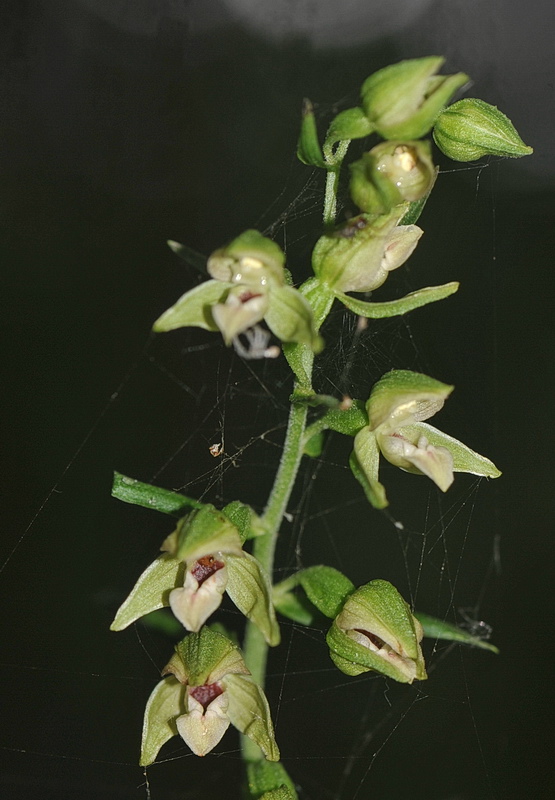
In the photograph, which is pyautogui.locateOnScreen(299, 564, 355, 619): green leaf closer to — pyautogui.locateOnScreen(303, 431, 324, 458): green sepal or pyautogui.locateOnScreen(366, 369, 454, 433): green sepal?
pyautogui.locateOnScreen(303, 431, 324, 458): green sepal

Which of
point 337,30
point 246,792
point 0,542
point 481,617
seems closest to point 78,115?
point 337,30

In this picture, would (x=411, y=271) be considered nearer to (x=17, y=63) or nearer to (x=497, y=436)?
(x=497, y=436)

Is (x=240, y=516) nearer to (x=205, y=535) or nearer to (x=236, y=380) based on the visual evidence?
(x=205, y=535)

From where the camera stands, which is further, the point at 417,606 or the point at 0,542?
the point at 417,606

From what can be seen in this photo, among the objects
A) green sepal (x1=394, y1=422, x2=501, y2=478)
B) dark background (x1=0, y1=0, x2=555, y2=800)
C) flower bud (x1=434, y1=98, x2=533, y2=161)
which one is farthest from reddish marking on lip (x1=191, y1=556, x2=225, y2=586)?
dark background (x1=0, y1=0, x2=555, y2=800)

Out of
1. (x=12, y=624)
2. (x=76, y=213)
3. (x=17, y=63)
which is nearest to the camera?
(x=12, y=624)

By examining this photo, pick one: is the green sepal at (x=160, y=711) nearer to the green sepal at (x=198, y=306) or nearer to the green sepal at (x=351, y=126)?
the green sepal at (x=198, y=306)

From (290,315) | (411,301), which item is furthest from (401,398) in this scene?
(290,315)
